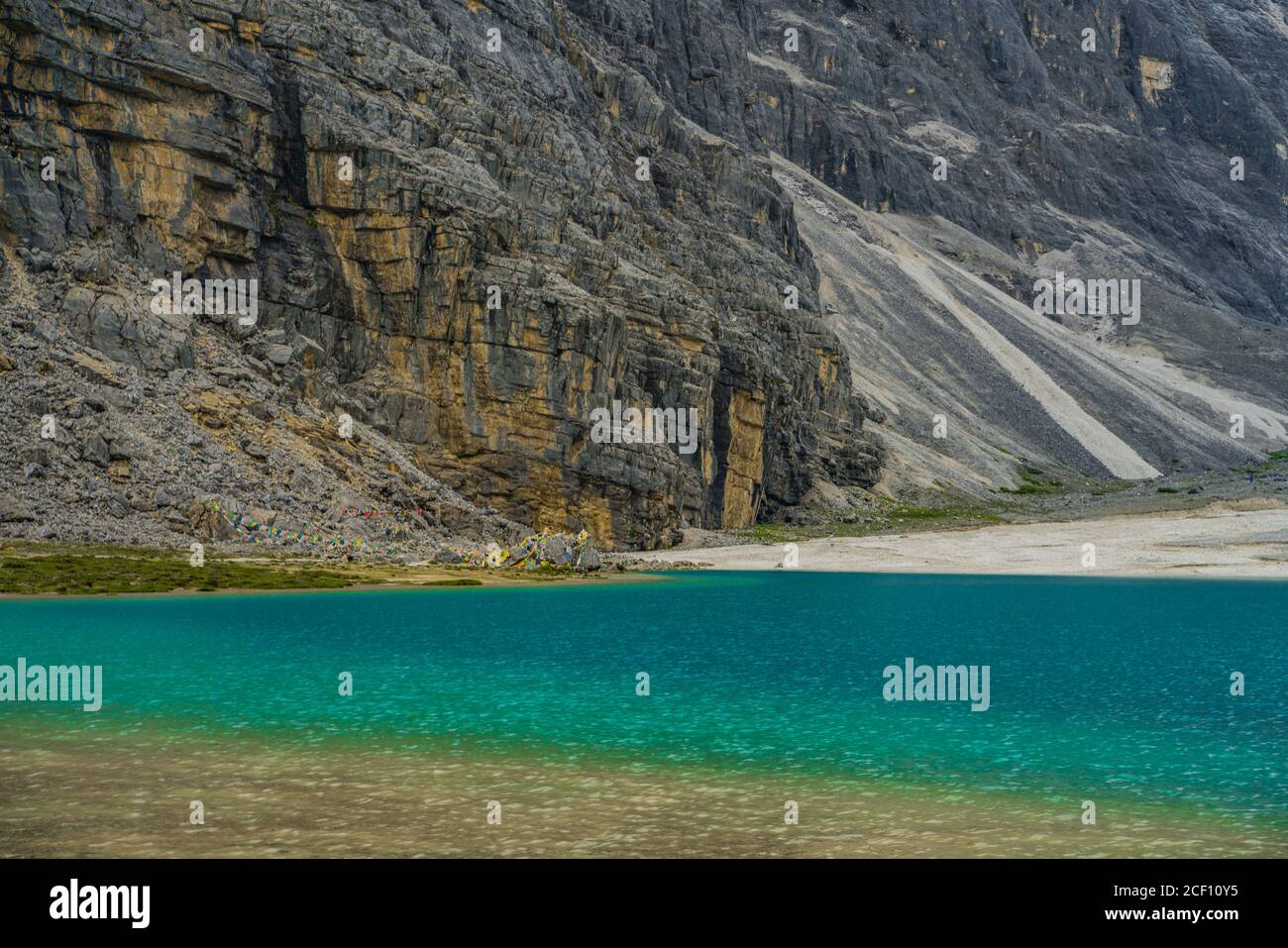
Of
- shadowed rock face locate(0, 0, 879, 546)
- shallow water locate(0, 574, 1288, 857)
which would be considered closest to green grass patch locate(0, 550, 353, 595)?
shallow water locate(0, 574, 1288, 857)

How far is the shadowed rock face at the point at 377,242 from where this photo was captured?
8519 cm

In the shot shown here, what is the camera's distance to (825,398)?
151 meters

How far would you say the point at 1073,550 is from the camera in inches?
4289

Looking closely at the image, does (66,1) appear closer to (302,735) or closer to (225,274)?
(225,274)

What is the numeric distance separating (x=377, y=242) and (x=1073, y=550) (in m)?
69.9

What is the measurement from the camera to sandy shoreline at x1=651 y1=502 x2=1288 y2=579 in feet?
321

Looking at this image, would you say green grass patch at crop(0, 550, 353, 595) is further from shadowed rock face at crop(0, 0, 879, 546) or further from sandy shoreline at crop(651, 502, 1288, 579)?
sandy shoreline at crop(651, 502, 1288, 579)

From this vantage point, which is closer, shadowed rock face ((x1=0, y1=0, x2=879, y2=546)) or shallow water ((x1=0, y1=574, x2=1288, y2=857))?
shallow water ((x1=0, y1=574, x2=1288, y2=857))

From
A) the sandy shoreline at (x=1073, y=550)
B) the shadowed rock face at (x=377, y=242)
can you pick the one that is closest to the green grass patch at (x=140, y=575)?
the shadowed rock face at (x=377, y=242)

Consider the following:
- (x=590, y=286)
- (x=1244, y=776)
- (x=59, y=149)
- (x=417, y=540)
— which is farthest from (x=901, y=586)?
(x=59, y=149)

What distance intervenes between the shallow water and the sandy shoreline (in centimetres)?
4941

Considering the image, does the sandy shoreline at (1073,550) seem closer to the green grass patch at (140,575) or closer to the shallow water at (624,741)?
the green grass patch at (140,575)

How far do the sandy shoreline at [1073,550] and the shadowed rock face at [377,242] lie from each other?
13123 millimetres

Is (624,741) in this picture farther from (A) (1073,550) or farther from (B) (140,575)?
(A) (1073,550)
